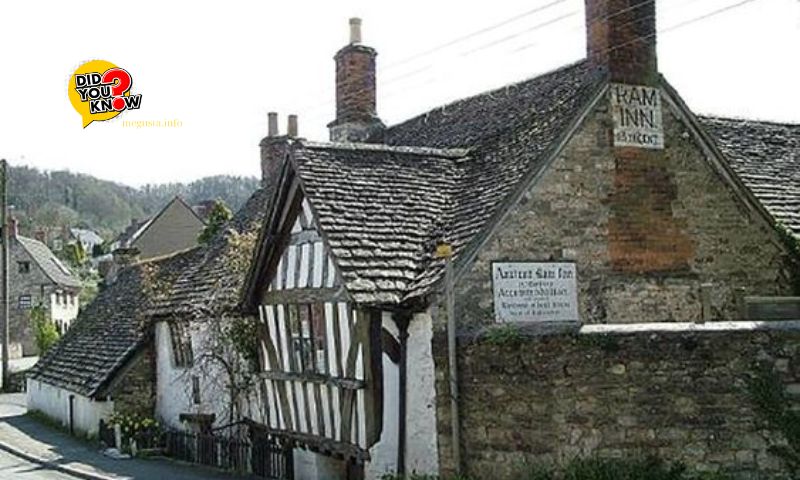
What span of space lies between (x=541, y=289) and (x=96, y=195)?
158m

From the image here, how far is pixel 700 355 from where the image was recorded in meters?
11.3

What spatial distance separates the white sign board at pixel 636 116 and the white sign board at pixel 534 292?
232 cm

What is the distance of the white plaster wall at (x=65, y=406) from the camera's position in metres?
24.0

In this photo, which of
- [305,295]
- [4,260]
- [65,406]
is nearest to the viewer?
[305,295]

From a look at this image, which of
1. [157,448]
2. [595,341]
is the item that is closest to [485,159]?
[595,341]

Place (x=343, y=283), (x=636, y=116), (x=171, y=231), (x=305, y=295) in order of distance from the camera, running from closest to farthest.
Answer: (x=343, y=283) → (x=636, y=116) → (x=305, y=295) → (x=171, y=231)

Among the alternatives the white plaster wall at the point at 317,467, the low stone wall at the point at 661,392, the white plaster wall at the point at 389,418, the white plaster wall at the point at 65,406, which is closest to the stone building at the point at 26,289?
the white plaster wall at the point at 65,406

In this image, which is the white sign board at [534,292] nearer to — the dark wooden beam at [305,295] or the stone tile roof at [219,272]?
the dark wooden beam at [305,295]

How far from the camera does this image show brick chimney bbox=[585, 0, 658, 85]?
14.9m

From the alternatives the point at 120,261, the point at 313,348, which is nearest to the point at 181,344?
the point at 313,348

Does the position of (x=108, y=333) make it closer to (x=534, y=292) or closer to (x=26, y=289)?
(x=534, y=292)

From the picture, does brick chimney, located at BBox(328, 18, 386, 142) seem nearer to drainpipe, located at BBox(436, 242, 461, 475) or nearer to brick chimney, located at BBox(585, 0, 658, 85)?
brick chimney, located at BBox(585, 0, 658, 85)

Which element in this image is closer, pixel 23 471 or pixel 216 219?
pixel 23 471

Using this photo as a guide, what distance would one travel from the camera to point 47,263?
233ft
